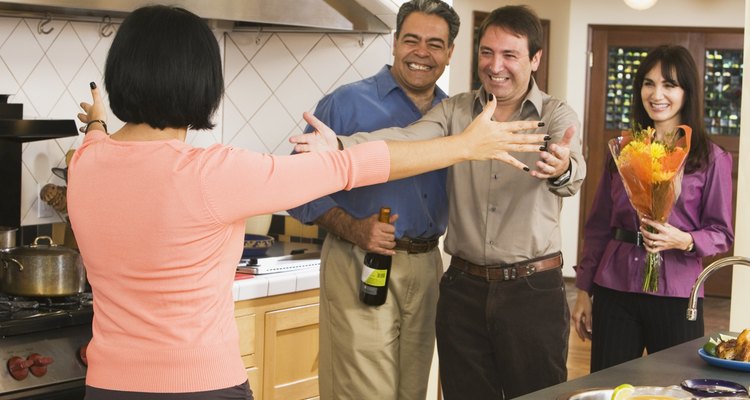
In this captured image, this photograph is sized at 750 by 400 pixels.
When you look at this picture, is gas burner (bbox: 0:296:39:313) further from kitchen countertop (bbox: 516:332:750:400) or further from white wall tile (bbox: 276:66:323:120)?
kitchen countertop (bbox: 516:332:750:400)

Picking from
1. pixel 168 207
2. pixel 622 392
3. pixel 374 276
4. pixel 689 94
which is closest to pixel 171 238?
pixel 168 207

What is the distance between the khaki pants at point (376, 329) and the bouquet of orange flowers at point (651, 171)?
2.20 feet

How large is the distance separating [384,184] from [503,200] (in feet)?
1.33

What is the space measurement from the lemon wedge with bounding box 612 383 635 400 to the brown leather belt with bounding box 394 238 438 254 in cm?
128

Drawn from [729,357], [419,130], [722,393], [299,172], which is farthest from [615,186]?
[299,172]

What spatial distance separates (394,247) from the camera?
10.4ft

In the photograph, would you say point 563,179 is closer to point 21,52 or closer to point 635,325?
point 635,325

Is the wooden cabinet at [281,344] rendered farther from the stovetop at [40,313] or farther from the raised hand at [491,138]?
the raised hand at [491,138]

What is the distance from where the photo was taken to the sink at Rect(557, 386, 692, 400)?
204cm

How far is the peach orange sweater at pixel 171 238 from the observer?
6.14ft

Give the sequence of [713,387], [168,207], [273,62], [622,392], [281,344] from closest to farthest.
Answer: [168,207], [622,392], [713,387], [281,344], [273,62]

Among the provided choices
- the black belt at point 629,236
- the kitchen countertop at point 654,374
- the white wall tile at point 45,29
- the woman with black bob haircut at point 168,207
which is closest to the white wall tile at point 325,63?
the white wall tile at point 45,29

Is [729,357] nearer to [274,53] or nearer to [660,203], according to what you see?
[660,203]

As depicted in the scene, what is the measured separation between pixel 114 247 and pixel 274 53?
2.55 meters
